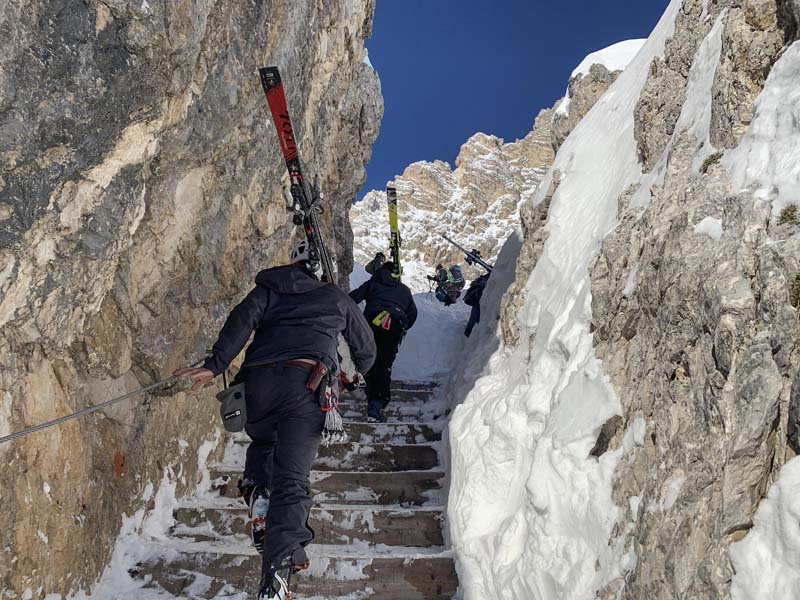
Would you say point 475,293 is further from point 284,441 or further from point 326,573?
point 284,441

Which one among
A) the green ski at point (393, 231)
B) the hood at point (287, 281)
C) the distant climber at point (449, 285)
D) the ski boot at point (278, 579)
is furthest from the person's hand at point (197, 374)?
the distant climber at point (449, 285)

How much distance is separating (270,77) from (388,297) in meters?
3.39

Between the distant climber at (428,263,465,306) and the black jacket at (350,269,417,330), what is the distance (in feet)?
24.9

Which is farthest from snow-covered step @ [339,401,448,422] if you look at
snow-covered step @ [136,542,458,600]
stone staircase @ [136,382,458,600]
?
snow-covered step @ [136,542,458,600]

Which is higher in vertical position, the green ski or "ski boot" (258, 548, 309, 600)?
the green ski

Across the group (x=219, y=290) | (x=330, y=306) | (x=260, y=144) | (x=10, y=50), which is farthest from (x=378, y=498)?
(x=10, y=50)

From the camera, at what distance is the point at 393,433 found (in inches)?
262

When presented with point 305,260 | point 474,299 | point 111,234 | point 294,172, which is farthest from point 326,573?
point 474,299

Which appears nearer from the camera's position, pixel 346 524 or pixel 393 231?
pixel 346 524

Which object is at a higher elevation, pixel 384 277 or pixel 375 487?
pixel 384 277

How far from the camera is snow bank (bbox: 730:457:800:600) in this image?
5.97 feet

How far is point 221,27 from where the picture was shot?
4.98 meters

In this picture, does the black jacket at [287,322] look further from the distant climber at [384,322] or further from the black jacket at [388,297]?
the black jacket at [388,297]

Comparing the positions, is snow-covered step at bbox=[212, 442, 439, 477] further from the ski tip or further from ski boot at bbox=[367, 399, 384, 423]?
the ski tip
